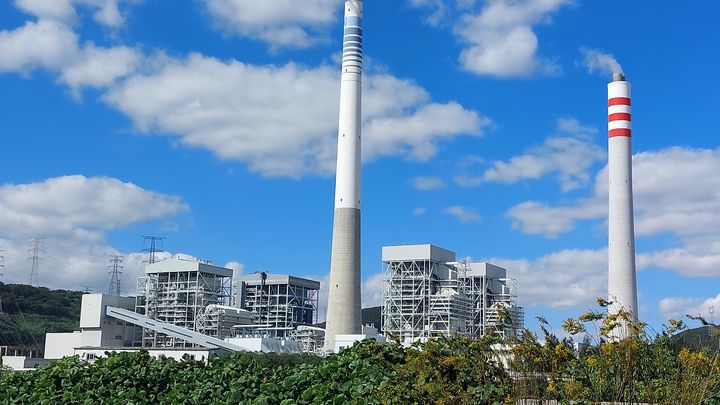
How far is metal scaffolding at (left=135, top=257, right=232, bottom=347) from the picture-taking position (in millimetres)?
78500

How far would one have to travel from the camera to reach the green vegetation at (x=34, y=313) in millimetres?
103000

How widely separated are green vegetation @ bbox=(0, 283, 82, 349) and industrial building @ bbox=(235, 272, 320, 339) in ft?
98.9

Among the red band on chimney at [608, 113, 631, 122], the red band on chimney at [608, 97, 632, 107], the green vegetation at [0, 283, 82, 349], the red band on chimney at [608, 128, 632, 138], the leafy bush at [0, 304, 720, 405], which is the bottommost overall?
the leafy bush at [0, 304, 720, 405]

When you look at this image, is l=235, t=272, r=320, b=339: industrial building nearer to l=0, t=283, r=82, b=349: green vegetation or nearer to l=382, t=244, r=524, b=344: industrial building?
l=382, t=244, r=524, b=344: industrial building

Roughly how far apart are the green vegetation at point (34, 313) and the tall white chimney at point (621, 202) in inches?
2787

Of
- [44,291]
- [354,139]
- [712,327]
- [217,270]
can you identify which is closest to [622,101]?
[354,139]

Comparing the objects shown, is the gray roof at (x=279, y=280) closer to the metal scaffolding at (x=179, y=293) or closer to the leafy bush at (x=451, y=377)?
the metal scaffolding at (x=179, y=293)

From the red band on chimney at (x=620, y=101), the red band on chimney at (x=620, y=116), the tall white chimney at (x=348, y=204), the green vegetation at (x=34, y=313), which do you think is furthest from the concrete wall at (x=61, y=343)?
the red band on chimney at (x=620, y=101)

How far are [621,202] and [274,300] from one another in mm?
40415

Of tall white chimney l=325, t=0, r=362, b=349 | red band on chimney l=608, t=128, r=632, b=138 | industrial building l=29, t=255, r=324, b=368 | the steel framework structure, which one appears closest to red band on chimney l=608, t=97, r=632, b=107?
red band on chimney l=608, t=128, r=632, b=138

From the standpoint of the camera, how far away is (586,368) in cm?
769

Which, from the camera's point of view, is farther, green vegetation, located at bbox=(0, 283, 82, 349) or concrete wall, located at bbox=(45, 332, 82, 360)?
green vegetation, located at bbox=(0, 283, 82, 349)

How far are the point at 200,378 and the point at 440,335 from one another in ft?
8.70

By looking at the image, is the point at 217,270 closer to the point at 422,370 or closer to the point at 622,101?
the point at 622,101
